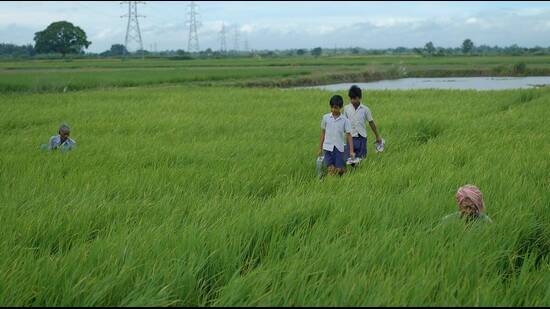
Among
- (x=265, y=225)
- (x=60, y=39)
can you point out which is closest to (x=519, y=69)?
(x=265, y=225)

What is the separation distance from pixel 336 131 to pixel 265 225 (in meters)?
2.29

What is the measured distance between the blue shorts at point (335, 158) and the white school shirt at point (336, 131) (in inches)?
1.8

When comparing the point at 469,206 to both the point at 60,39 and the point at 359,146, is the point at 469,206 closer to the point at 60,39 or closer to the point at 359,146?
the point at 359,146

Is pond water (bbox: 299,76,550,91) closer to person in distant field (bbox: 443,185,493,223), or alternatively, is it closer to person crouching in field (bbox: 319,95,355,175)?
person crouching in field (bbox: 319,95,355,175)

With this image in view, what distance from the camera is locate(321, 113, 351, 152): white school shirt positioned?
17.1 feet

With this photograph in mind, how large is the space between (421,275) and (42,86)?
771 inches

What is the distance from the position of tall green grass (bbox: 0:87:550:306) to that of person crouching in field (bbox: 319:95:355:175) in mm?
206

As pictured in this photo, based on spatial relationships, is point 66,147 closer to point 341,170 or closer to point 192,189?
point 192,189

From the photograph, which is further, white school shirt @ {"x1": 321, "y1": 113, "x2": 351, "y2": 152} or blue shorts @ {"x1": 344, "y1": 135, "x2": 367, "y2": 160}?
blue shorts @ {"x1": 344, "y1": 135, "x2": 367, "y2": 160}

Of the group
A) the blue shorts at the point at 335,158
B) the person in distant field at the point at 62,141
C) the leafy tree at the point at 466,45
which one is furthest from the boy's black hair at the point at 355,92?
the leafy tree at the point at 466,45

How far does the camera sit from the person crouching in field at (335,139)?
206 inches

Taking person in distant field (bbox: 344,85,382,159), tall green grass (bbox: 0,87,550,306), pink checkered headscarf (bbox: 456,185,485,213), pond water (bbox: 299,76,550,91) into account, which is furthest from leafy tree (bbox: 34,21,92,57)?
pink checkered headscarf (bbox: 456,185,485,213)

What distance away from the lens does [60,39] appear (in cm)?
5509

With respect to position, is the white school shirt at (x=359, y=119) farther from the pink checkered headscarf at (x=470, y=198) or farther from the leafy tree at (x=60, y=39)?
the leafy tree at (x=60, y=39)
